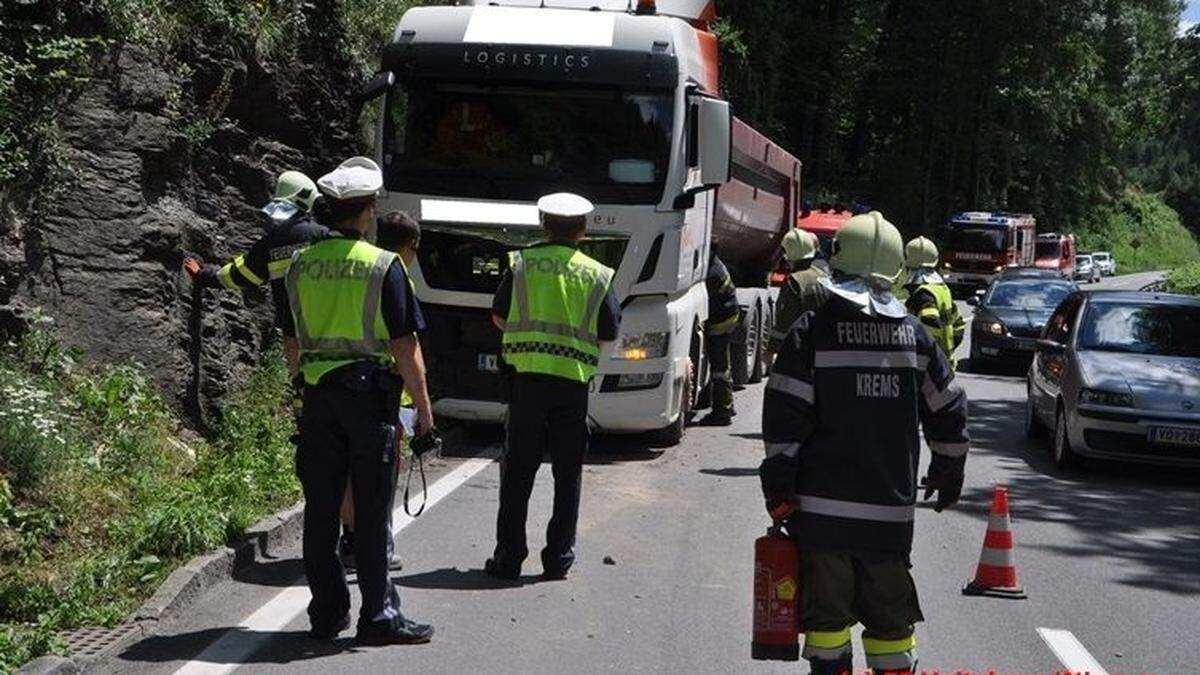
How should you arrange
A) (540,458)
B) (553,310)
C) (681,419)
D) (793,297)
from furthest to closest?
(681,419), (793,297), (540,458), (553,310)

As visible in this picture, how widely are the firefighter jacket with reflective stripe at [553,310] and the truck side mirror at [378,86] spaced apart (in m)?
5.00

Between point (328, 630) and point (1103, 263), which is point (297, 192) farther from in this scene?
point (1103, 263)

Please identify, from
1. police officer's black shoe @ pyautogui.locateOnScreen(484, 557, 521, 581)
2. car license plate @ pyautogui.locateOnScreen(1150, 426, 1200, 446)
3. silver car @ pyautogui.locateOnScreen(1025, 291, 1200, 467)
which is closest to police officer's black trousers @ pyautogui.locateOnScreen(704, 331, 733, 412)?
silver car @ pyautogui.locateOnScreen(1025, 291, 1200, 467)

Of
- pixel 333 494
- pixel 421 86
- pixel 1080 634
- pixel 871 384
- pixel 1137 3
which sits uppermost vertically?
pixel 1137 3

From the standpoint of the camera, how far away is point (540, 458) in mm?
8852

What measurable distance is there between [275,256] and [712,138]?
5246mm

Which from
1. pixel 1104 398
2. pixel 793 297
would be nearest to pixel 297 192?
pixel 793 297

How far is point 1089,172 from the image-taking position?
2768 inches

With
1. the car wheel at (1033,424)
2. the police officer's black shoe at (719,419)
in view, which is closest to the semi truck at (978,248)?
the car wheel at (1033,424)

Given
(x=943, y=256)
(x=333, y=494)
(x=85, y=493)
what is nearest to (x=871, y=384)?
(x=333, y=494)

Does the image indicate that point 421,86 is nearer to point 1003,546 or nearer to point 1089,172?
point 1003,546

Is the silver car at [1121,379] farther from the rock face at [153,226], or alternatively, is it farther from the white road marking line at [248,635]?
the white road marking line at [248,635]

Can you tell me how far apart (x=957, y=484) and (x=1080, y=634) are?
2698 mm

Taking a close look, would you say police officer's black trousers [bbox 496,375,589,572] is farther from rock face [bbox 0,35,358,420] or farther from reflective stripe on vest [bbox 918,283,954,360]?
reflective stripe on vest [bbox 918,283,954,360]
